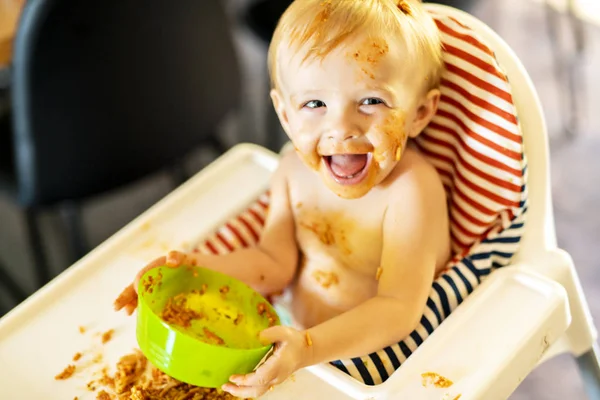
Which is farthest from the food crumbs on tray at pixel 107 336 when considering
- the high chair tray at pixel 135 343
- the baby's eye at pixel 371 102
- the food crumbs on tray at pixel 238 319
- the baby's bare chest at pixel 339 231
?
the baby's eye at pixel 371 102

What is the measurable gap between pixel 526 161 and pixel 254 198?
0.35 m

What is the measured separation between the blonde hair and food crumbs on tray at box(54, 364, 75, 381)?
382mm

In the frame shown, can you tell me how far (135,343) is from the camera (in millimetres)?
792

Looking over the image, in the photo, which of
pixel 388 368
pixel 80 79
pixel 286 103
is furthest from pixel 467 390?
pixel 80 79

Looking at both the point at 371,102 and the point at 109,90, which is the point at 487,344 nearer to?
the point at 371,102

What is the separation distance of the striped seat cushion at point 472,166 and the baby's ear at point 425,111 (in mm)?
46

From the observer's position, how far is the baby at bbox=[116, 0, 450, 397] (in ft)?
2.34

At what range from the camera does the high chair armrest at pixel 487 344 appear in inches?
27.8

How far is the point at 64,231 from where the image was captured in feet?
5.54

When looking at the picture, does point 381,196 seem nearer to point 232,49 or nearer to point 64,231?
point 232,49

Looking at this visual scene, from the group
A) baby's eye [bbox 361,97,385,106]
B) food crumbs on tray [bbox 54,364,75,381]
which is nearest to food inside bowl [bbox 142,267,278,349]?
food crumbs on tray [bbox 54,364,75,381]

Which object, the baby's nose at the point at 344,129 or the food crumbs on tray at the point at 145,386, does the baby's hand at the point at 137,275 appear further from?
the baby's nose at the point at 344,129

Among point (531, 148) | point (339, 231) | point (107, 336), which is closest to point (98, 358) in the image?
point (107, 336)

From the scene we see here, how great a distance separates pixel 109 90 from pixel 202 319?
505mm
